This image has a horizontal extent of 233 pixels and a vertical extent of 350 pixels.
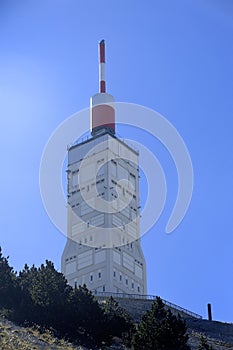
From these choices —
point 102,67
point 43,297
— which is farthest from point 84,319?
point 102,67

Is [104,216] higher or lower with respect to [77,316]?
higher

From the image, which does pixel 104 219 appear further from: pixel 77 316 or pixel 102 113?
pixel 77 316

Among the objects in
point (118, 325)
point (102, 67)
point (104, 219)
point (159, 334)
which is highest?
point (102, 67)

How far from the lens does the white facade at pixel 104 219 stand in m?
92.6

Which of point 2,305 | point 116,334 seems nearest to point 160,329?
point 116,334

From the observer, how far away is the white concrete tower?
92.6 metres

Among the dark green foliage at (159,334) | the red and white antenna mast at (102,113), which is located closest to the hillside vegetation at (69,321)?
the dark green foliage at (159,334)

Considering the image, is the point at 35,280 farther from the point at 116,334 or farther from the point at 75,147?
the point at 75,147

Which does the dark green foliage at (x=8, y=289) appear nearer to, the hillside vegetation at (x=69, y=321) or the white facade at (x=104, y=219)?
the hillside vegetation at (x=69, y=321)

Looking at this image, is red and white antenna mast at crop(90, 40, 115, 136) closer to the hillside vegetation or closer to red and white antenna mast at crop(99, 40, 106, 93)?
red and white antenna mast at crop(99, 40, 106, 93)

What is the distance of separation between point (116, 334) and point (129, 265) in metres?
48.2

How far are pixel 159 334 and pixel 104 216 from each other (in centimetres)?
5090

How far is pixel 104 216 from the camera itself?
311 ft

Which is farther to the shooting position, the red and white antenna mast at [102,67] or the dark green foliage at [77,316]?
the red and white antenna mast at [102,67]
